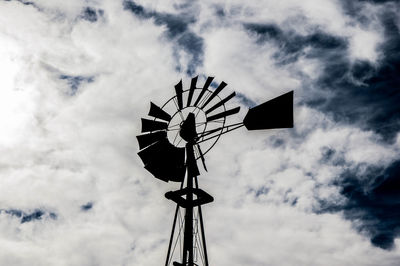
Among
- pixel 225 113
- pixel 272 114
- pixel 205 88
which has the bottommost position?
pixel 272 114

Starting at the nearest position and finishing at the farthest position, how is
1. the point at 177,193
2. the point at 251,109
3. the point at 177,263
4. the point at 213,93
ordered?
the point at 177,263 → the point at 177,193 → the point at 251,109 → the point at 213,93

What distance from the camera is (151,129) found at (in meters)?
8.88

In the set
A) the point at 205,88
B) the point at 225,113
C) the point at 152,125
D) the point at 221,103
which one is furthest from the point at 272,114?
the point at 152,125

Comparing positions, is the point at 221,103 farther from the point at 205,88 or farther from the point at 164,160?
the point at 164,160

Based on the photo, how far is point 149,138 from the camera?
347 inches

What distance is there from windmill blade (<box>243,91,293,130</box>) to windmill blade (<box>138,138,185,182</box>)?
198 centimetres

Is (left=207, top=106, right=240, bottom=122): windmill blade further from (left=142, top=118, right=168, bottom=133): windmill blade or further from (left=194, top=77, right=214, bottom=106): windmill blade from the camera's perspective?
(left=142, top=118, right=168, bottom=133): windmill blade

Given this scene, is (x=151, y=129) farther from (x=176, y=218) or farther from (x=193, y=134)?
(x=176, y=218)

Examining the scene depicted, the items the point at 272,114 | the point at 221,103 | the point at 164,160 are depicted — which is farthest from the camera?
the point at 221,103

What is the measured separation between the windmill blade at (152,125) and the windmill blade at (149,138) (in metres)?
0.14

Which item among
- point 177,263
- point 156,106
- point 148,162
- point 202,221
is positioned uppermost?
point 156,106

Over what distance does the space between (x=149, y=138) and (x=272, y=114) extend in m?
3.31

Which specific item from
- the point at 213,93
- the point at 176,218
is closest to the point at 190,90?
the point at 213,93

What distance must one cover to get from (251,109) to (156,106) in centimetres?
260
